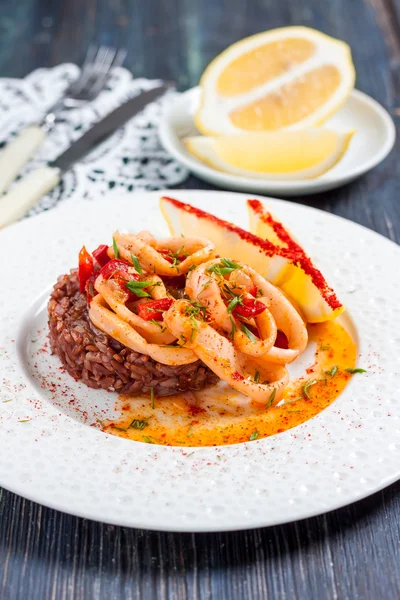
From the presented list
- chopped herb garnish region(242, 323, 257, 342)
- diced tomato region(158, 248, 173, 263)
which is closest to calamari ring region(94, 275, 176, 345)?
diced tomato region(158, 248, 173, 263)

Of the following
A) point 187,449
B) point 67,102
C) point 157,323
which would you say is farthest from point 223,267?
point 67,102

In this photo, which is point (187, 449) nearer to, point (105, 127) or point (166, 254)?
point (166, 254)

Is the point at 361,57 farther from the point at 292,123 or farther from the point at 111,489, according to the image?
the point at 111,489

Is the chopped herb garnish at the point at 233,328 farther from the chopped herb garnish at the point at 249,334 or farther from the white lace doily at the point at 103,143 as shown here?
the white lace doily at the point at 103,143

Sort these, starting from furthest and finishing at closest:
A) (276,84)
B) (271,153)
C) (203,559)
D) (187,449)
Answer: (276,84) < (271,153) < (187,449) < (203,559)

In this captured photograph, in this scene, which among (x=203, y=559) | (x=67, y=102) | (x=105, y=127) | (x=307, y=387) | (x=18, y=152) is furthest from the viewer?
(x=67, y=102)

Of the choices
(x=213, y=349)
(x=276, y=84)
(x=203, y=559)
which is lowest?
(x=203, y=559)

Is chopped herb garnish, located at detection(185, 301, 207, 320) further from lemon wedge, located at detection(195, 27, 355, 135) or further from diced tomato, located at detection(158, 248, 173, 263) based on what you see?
lemon wedge, located at detection(195, 27, 355, 135)

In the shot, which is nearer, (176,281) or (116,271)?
(116,271)
